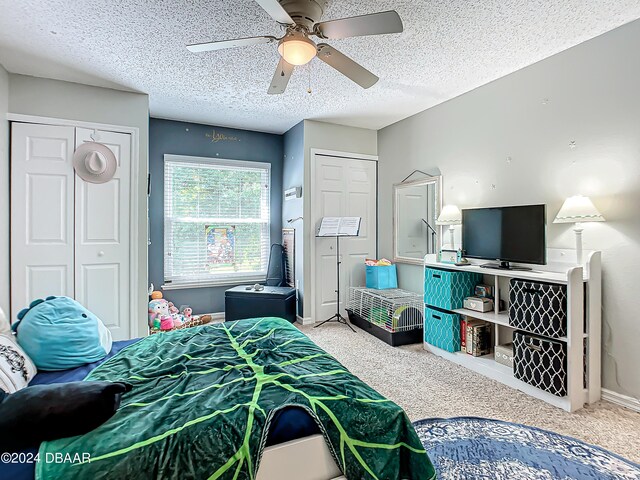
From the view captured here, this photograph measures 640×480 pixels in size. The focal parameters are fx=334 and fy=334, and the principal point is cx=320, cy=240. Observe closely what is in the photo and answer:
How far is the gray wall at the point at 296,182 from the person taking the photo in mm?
4504

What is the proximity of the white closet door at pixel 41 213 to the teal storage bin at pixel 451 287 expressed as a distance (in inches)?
142

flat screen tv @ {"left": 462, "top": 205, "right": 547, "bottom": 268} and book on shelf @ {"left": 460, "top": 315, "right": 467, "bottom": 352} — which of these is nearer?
flat screen tv @ {"left": 462, "top": 205, "right": 547, "bottom": 268}

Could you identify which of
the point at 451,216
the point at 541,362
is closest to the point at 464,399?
the point at 541,362

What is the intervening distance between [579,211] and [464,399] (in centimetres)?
160

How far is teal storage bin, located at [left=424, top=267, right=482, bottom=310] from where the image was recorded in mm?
3227

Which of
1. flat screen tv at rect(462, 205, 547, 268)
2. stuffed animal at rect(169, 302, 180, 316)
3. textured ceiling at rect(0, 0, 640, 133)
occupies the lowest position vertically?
stuffed animal at rect(169, 302, 180, 316)

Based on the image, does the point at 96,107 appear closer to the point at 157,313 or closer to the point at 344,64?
the point at 157,313

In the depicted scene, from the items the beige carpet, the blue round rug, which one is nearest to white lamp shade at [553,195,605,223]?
the beige carpet

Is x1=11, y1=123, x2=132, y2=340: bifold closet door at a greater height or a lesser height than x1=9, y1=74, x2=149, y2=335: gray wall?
lesser

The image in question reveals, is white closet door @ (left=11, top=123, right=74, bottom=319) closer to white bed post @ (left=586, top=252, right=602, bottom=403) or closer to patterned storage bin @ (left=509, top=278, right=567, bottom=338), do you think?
patterned storage bin @ (left=509, top=278, right=567, bottom=338)

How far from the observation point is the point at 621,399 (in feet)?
7.75

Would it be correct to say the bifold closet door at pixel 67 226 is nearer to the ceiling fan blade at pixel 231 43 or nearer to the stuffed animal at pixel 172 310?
the stuffed animal at pixel 172 310

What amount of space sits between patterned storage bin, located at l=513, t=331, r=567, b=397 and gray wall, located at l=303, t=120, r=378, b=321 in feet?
8.35

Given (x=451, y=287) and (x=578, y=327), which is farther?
(x=451, y=287)
